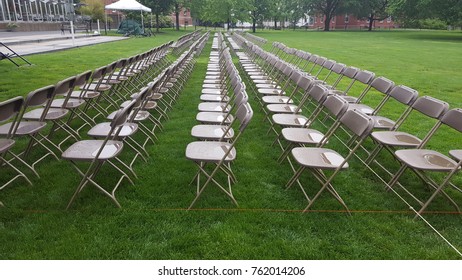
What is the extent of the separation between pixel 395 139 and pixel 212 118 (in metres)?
2.24

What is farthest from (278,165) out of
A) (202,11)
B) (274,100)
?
(202,11)

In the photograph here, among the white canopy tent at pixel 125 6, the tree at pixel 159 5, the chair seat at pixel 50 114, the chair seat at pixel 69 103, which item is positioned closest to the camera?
the chair seat at pixel 50 114

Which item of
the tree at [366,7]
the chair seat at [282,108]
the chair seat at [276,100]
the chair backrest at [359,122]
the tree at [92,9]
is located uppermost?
the tree at [366,7]

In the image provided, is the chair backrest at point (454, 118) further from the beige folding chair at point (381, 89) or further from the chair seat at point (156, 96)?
the chair seat at point (156, 96)

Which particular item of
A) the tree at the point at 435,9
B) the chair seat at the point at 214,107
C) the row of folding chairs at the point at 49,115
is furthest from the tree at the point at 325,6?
the chair seat at the point at 214,107

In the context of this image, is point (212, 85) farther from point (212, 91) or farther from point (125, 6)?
point (125, 6)

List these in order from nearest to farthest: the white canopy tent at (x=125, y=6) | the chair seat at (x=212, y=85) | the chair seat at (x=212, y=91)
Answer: the chair seat at (x=212, y=91) → the chair seat at (x=212, y=85) → the white canopy tent at (x=125, y=6)

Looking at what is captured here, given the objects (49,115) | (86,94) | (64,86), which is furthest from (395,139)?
(86,94)

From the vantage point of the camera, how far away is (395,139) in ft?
12.7

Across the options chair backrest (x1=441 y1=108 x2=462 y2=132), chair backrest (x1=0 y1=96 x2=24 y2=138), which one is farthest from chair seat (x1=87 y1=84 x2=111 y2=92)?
chair backrest (x1=441 y1=108 x2=462 y2=132)

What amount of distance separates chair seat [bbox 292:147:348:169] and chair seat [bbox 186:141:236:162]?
25.7 inches

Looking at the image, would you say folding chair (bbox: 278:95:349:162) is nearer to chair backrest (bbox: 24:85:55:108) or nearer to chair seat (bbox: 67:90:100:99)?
chair backrest (bbox: 24:85:55:108)

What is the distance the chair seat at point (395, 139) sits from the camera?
371 centimetres

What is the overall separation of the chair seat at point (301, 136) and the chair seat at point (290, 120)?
10.9 inches
